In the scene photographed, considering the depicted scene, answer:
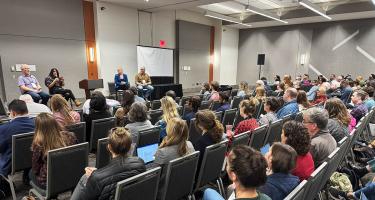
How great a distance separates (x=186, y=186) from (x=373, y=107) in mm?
4032

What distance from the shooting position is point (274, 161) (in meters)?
1.49

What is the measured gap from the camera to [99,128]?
322 centimetres

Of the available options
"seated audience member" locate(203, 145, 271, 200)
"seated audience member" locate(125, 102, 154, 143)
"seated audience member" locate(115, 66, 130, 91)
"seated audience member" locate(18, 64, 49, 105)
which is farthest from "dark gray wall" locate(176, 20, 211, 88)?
"seated audience member" locate(203, 145, 271, 200)

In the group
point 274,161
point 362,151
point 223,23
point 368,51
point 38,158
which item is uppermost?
point 223,23

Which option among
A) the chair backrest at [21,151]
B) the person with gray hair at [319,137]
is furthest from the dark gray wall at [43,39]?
the person with gray hair at [319,137]

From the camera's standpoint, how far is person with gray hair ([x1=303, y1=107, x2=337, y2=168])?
2.21 m

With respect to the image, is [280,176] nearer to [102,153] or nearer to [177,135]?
[177,135]

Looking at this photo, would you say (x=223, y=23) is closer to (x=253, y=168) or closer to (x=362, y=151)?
(x=362, y=151)

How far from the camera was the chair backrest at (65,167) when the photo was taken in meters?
1.98

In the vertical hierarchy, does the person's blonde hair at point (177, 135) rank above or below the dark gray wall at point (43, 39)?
below

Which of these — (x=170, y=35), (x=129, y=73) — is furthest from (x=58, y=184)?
(x=170, y=35)

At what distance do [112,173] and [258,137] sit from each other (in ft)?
5.89

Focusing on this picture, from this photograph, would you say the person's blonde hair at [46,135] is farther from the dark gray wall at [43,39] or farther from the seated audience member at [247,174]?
the dark gray wall at [43,39]

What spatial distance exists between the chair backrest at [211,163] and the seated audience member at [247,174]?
0.78m
